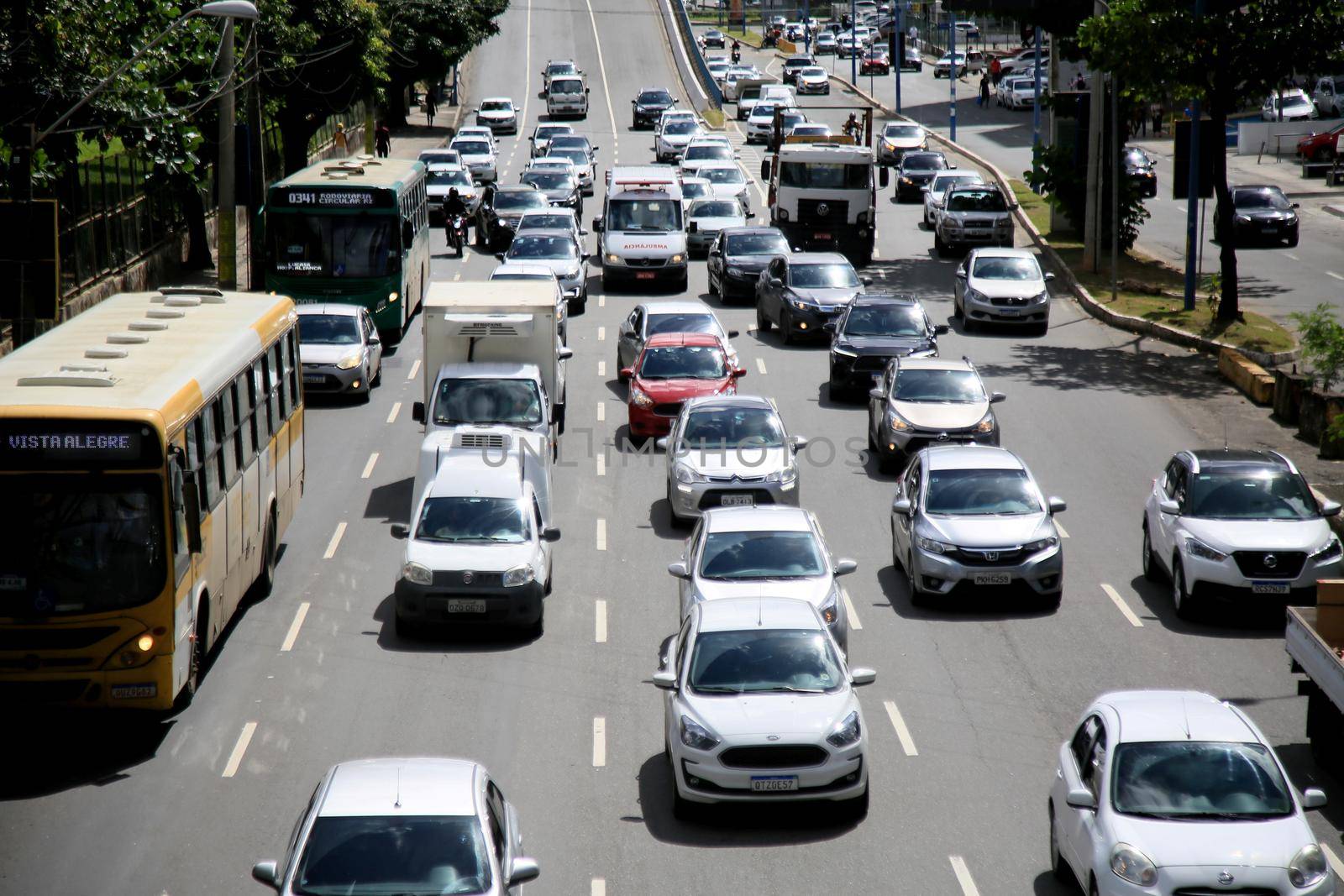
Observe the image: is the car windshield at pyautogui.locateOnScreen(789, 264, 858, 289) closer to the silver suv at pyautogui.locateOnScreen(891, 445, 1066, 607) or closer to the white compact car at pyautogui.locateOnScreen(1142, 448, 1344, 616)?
the silver suv at pyautogui.locateOnScreen(891, 445, 1066, 607)

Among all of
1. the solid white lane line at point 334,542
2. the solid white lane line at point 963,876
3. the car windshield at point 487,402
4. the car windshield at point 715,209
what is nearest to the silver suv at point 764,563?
the solid white lane line at point 963,876

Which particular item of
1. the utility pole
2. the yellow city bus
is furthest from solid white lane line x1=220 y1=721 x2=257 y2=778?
the utility pole

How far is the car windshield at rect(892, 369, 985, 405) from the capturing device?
25719 millimetres

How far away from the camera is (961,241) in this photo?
149ft

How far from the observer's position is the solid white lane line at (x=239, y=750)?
15.1 m

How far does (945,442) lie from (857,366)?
4.81 m

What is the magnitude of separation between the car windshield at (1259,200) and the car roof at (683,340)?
2512 cm

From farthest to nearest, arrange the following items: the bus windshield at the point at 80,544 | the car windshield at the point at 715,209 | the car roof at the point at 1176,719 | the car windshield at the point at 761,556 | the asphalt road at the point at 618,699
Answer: the car windshield at the point at 715,209 < the car windshield at the point at 761,556 < the bus windshield at the point at 80,544 < the asphalt road at the point at 618,699 < the car roof at the point at 1176,719

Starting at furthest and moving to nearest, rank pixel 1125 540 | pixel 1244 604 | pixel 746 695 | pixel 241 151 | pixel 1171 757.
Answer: pixel 241 151
pixel 1125 540
pixel 1244 604
pixel 746 695
pixel 1171 757

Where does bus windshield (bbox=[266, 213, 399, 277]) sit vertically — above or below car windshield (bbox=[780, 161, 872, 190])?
below

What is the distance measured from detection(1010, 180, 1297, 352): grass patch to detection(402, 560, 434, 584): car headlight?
20221 mm

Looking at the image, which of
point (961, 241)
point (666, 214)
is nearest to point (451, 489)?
point (666, 214)

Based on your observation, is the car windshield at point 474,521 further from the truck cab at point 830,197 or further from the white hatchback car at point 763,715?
the truck cab at point 830,197

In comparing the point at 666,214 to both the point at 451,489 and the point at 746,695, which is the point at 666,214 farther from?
the point at 746,695
